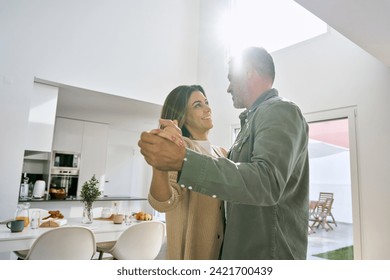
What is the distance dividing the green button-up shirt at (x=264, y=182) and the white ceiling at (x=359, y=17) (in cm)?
81

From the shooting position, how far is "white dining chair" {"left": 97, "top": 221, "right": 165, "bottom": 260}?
161 centimetres

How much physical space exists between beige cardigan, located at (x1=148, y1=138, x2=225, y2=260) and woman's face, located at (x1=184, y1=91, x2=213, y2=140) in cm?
20

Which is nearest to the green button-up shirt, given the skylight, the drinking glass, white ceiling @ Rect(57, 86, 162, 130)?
the drinking glass

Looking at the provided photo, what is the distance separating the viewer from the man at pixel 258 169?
0.33 m

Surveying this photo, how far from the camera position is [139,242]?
166 centimetres

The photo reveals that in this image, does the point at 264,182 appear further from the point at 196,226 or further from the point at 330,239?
the point at 330,239

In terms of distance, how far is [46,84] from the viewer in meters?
2.21

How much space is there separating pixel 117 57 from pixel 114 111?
898 millimetres

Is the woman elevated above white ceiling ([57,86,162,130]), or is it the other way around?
white ceiling ([57,86,162,130])

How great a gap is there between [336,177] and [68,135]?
3075 mm

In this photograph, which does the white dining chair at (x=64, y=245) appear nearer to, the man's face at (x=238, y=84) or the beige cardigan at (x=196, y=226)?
the beige cardigan at (x=196, y=226)

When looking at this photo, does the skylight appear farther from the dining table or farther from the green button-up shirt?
the green button-up shirt

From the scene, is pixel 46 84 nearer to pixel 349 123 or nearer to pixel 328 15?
pixel 328 15
